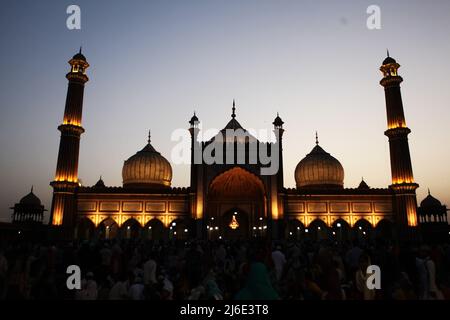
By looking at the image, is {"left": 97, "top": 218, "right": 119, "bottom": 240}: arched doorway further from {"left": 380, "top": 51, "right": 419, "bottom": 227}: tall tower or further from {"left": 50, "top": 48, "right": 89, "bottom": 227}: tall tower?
{"left": 380, "top": 51, "right": 419, "bottom": 227}: tall tower

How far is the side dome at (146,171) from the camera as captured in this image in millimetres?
29641

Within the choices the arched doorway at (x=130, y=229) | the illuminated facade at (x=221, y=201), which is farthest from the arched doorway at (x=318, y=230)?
the arched doorway at (x=130, y=229)

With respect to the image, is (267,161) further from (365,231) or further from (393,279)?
(393,279)

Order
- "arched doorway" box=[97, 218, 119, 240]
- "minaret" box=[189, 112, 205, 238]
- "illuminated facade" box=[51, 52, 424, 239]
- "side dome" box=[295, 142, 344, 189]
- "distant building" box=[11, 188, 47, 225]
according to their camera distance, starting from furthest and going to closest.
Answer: "distant building" box=[11, 188, 47, 225] < "side dome" box=[295, 142, 344, 189] < "arched doorway" box=[97, 218, 119, 240] < "illuminated facade" box=[51, 52, 424, 239] < "minaret" box=[189, 112, 205, 238]

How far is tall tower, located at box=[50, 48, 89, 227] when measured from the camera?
2383cm

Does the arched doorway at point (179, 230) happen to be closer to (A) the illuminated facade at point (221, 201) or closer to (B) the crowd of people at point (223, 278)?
(A) the illuminated facade at point (221, 201)

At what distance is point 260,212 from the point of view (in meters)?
27.9

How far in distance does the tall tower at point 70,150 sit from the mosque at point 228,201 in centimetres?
6

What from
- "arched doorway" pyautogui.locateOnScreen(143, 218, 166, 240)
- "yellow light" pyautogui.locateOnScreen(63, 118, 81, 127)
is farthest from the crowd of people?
"yellow light" pyautogui.locateOnScreen(63, 118, 81, 127)

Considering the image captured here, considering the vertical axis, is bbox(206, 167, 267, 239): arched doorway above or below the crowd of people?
above

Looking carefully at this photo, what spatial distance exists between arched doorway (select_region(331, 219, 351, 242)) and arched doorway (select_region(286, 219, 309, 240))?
6.83 ft

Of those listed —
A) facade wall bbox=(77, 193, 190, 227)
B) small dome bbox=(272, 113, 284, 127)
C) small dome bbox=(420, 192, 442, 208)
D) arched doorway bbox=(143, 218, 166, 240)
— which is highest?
small dome bbox=(272, 113, 284, 127)

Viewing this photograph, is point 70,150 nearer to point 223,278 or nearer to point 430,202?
point 223,278

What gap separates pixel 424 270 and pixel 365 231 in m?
19.6
